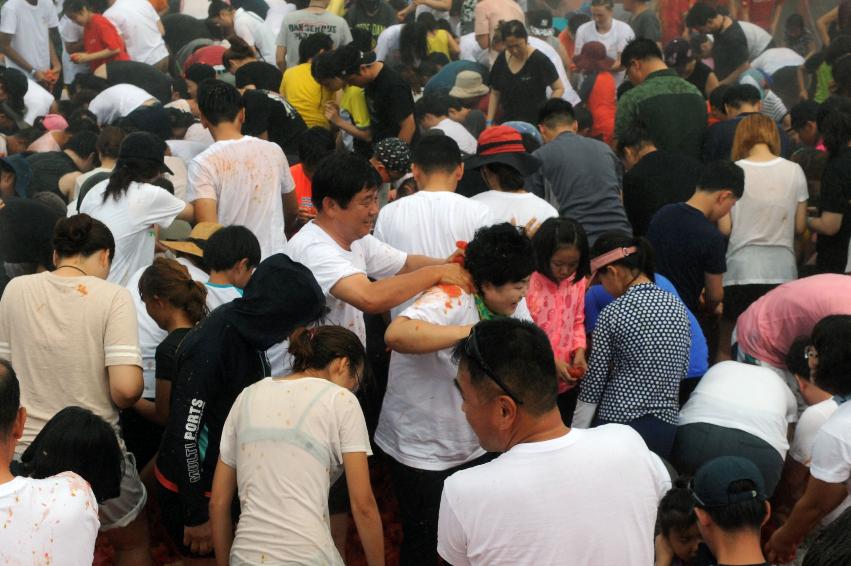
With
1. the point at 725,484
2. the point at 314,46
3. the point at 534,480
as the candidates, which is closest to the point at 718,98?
the point at 314,46

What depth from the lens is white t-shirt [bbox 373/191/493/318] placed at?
4.61m

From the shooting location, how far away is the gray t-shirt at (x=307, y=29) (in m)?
8.39

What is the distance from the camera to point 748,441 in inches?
166

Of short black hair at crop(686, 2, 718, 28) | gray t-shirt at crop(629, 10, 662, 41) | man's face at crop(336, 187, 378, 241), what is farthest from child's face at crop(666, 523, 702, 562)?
gray t-shirt at crop(629, 10, 662, 41)

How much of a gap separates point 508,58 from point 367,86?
1.81m

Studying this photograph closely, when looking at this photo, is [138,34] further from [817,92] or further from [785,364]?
[785,364]

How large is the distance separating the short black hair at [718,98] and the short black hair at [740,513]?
471cm

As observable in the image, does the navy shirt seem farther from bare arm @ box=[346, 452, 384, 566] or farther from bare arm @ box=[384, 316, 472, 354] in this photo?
bare arm @ box=[346, 452, 384, 566]

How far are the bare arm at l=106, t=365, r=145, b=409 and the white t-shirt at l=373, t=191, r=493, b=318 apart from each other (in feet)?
4.08

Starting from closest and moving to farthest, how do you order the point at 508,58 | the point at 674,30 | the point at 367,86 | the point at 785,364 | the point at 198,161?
1. the point at 785,364
2. the point at 198,161
3. the point at 367,86
4. the point at 508,58
5. the point at 674,30

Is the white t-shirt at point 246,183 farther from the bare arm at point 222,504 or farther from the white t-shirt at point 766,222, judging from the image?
the white t-shirt at point 766,222

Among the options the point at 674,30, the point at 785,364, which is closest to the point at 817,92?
the point at 674,30

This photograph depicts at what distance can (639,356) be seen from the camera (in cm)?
412

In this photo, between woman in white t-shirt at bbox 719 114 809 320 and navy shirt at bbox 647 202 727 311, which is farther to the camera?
woman in white t-shirt at bbox 719 114 809 320
